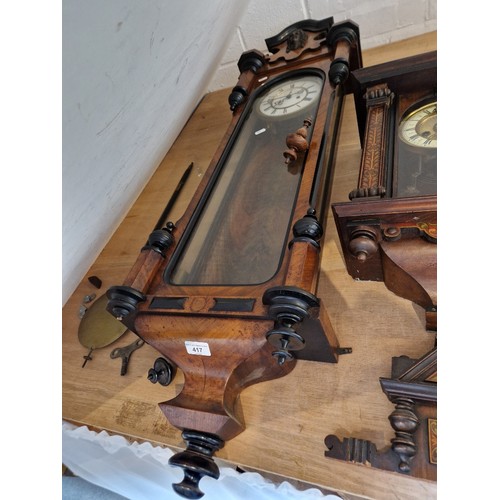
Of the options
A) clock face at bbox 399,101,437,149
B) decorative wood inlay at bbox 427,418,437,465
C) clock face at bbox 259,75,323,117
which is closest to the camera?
decorative wood inlay at bbox 427,418,437,465

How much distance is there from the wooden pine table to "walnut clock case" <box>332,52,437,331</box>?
101 mm

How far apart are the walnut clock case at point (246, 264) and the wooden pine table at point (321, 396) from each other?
0.06m

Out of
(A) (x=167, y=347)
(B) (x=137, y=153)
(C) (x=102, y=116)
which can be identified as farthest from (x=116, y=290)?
(B) (x=137, y=153)

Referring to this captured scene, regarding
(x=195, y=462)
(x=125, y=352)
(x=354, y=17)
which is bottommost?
(x=195, y=462)

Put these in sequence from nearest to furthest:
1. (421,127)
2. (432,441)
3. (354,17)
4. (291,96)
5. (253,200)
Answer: (432,441) → (421,127) → (253,200) → (291,96) → (354,17)

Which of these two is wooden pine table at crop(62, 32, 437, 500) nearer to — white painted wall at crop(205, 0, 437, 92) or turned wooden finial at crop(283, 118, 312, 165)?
turned wooden finial at crop(283, 118, 312, 165)

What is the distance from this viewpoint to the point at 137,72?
0.93 m

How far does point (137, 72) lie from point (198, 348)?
0.73 m

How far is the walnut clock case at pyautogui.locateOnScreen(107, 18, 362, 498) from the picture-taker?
2.04ft

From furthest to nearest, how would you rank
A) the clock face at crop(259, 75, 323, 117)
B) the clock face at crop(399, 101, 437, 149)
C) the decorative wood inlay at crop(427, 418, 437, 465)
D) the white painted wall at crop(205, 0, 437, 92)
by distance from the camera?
the white painted wall at crop(205, 0, 437, 92)
the clock face at crop(259, 75, 323, 117)
the clock face at crop(399, 101, 437, 149)
the decorative wood inlay at crop(427, 418, 437, 465)

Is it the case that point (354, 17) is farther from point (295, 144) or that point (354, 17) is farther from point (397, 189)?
point (397, 189)

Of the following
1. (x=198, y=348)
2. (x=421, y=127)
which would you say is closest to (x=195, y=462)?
(x=198, y=348)

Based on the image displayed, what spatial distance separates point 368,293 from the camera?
84cm

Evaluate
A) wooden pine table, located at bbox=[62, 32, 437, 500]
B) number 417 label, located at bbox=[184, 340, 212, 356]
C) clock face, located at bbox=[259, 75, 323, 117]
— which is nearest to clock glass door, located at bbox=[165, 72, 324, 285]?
clock face, located at bbox=[259, 75, 323, 117]
